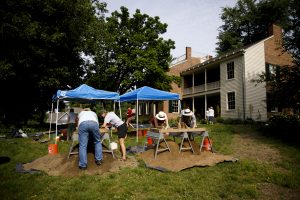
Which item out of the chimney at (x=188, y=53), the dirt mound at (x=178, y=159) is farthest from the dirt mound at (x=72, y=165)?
the chimney at (x=188, y=53)

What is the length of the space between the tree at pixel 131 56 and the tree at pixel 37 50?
5121mm

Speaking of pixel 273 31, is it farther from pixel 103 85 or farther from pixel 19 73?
pixel 19 73

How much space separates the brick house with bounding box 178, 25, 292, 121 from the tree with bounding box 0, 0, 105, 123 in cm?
1232

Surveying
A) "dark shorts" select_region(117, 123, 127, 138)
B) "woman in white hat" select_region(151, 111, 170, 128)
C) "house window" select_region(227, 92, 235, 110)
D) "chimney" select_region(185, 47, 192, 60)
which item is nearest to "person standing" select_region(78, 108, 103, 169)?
"dark shorts" select_region(117, 123, 127, 138)

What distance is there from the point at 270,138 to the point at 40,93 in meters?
17.4

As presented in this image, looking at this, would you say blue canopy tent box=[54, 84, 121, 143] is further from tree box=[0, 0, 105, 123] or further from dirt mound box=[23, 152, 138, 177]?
tree box=[0, 0, 105, 123]

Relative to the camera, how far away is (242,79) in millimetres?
21203

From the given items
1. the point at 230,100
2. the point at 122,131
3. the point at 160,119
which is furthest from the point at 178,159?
the point at 230,100

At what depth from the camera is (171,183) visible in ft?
18.0

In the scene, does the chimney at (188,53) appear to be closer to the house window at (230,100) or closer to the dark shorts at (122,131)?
the house window at (230,100)

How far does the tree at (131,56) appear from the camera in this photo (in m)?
27.0

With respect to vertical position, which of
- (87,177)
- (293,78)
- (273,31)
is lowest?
(87,177)

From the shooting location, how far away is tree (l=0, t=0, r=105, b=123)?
53.3 feet

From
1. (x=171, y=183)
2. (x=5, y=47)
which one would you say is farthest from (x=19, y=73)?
(x=171, y=183)
